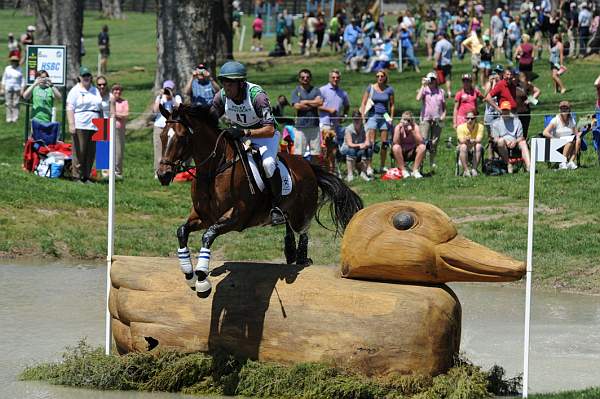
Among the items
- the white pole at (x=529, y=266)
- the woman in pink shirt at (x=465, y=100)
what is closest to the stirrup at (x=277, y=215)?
the white pole at (x=529, y=266)

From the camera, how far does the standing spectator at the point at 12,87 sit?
30.6 metres

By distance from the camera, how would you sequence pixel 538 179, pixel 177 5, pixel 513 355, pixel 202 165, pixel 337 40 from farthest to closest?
pixel 337 40, pixel 177 5, pixel 538 179, pixel 513 355, pixel 202 165

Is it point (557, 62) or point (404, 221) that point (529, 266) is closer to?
point (404, 221)

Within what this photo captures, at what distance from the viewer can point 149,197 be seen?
2128 cm

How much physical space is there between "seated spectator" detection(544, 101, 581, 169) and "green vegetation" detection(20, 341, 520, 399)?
11.5 metres

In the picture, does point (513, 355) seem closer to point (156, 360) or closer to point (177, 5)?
point (156, 360)

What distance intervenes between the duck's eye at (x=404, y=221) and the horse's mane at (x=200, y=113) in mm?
1812

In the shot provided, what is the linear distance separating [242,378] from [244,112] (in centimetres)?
240

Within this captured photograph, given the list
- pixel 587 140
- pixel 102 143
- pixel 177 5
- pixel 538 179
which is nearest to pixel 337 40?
pixel 177 5

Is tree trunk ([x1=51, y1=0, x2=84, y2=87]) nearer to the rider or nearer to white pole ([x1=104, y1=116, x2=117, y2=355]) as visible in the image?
white pole ([x1=104, y1=116, x2=117, y2=355])

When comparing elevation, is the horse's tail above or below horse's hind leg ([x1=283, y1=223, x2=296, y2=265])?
above

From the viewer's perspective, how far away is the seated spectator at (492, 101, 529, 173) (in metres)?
21.5

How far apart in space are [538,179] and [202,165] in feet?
37.0

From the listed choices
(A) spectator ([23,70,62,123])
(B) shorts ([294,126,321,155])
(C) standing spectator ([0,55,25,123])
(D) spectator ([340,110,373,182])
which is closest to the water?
(B) shorts ([294,126,321,155])
